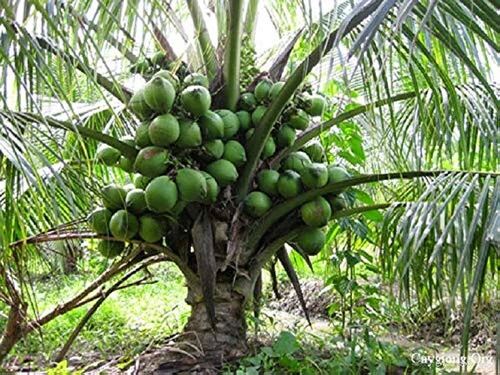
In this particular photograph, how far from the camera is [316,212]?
1.75m

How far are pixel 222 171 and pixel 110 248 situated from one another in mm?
445

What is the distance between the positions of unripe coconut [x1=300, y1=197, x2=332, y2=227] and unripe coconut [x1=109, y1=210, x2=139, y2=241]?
471 millimetres

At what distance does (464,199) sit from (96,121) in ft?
5.14

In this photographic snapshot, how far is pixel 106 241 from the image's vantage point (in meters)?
1.87

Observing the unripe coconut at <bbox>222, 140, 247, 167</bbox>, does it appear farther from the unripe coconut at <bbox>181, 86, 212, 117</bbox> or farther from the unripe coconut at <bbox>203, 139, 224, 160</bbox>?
the unripe coconut at <bbox>181, 86, 212, 117</bbox>

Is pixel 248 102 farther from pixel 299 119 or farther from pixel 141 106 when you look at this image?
pixel 141 106

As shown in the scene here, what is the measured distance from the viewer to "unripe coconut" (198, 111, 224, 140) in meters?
1.67

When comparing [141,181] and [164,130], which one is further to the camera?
[141,181]

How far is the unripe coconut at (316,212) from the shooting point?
1.75 m

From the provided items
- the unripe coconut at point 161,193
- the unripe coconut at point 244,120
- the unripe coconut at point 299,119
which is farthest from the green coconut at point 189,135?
the unripe coconut at point 299,119

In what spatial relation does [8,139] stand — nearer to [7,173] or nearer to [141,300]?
[7,173]

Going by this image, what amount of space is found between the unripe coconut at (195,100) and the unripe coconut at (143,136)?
0.38ft

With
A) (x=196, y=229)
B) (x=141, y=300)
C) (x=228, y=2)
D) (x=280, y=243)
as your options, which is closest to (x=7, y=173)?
(x=196, y=229)

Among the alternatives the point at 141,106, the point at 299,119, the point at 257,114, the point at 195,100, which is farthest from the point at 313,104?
the point at 141,106
